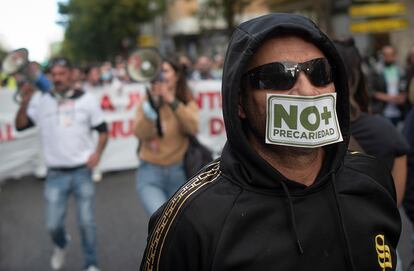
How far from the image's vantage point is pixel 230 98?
159 centimetres

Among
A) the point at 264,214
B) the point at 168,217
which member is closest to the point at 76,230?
the point at 168,217

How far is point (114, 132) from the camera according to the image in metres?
9.50

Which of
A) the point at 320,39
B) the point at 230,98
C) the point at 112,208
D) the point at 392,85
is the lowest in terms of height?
the point at 112,208

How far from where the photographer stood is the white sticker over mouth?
1.50 m

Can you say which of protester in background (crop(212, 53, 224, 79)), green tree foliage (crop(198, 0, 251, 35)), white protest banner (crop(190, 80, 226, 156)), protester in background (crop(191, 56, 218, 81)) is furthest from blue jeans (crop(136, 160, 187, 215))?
green tree foliage (crop(198, 0, 251, 35))

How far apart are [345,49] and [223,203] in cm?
175

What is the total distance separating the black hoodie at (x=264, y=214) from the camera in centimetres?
151

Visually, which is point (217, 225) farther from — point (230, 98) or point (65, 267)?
point (65, 267)

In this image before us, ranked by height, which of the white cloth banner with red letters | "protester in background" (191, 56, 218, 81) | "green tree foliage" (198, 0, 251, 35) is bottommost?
the white cloth banner with red letters

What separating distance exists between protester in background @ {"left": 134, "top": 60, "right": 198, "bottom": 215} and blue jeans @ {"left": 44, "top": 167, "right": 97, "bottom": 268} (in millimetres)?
613

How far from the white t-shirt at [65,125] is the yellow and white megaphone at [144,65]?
45cm

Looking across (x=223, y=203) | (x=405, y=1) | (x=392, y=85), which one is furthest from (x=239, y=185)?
(x=405, y=1)

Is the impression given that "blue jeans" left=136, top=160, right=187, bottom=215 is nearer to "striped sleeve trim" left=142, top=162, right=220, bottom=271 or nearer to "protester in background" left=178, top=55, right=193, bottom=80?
"protester in background" left=178, top=55, right=193, bottom=80

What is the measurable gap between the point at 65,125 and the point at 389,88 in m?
5.25
